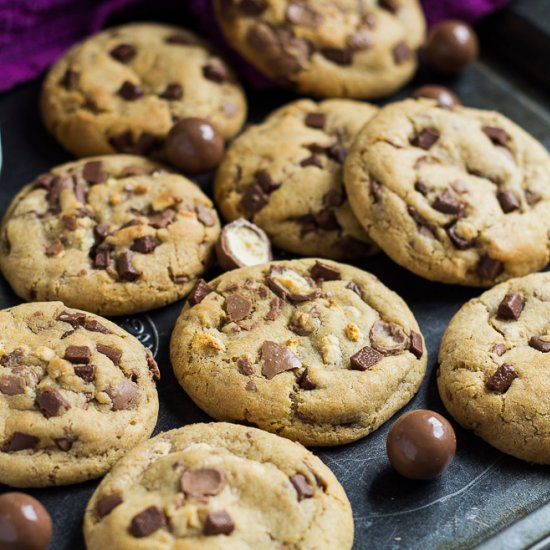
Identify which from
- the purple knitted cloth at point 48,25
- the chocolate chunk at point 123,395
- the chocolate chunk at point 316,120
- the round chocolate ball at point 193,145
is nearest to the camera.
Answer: the chocolate chunk at point 123,395

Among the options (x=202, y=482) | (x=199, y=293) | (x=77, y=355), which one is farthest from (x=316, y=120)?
(x=202, y=482)

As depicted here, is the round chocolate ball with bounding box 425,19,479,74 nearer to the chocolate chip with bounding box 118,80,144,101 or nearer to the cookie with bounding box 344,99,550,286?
the cookie with bounding box 344,99,550,286

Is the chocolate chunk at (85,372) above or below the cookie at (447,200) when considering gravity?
below

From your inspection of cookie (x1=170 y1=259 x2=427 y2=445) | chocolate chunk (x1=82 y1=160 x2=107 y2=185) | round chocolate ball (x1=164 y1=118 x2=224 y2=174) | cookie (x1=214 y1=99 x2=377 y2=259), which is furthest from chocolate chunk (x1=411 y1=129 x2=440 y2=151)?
chocolate chunk (x1=82 y1=160 x2=107 y2=185)

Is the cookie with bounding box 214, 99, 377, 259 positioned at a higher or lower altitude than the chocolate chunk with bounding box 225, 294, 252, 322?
higher

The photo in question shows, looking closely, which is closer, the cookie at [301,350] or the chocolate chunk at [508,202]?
the cookie at [301,350]

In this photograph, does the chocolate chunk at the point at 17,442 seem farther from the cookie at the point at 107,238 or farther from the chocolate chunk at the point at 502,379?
the chocolate chunk at the point at 502,379

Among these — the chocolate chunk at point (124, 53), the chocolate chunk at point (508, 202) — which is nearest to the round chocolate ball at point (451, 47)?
the chocolate chunk at point (508, 202)
